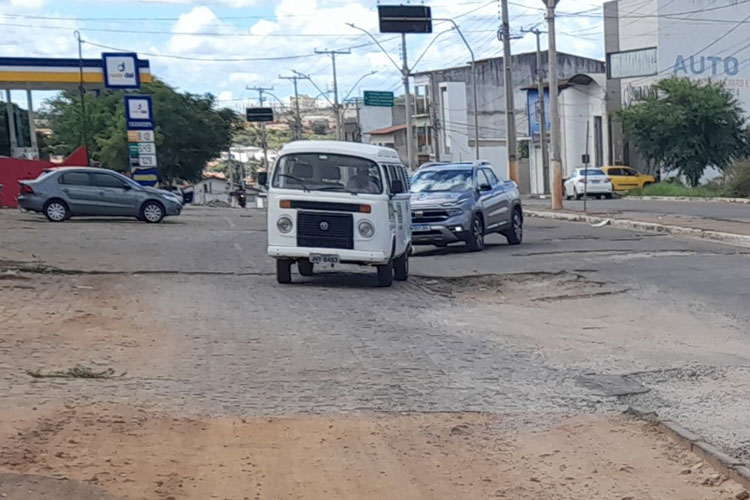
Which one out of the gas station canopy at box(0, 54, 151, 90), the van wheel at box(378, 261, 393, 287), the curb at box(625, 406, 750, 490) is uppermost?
the gas station canopy at box(0, 54, 151, 90)

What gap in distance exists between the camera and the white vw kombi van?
14.5 meters

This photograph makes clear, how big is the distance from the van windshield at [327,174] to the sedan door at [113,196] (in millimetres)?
15868

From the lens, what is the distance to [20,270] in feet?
52.2

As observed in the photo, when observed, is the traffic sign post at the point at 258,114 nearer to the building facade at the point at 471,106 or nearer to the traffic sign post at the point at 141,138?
the building facade at the point at 471,106

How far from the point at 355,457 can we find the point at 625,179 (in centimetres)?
5080

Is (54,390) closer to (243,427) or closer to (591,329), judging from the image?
(243,427)

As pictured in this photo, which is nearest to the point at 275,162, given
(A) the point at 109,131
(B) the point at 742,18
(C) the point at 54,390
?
(C) the point at 54,390

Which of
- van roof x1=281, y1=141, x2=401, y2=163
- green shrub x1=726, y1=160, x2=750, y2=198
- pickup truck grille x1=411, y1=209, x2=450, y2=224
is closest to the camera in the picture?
van roof x1=281, y1=141, x2=401, y2=163

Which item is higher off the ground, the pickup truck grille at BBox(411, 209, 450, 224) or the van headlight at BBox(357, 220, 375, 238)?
the van headlight at BBox(357, 220, 375, 238)

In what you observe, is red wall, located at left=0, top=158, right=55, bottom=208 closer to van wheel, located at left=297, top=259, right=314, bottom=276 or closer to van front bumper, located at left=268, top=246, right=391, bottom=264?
van wheel, located at left=297, top=259, right=314, bottom=276

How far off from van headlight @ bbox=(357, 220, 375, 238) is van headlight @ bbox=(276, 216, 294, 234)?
1.02m

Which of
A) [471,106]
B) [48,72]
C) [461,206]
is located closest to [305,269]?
[461,206]

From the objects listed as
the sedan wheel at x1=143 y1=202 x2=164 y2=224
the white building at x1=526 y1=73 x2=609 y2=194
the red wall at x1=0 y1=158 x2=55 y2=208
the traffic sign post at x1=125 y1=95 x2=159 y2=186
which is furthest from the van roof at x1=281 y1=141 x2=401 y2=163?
the white building at x1=526 y1=73 x2=609 y2=194

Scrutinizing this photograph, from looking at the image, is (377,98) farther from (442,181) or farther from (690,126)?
(442,181)
